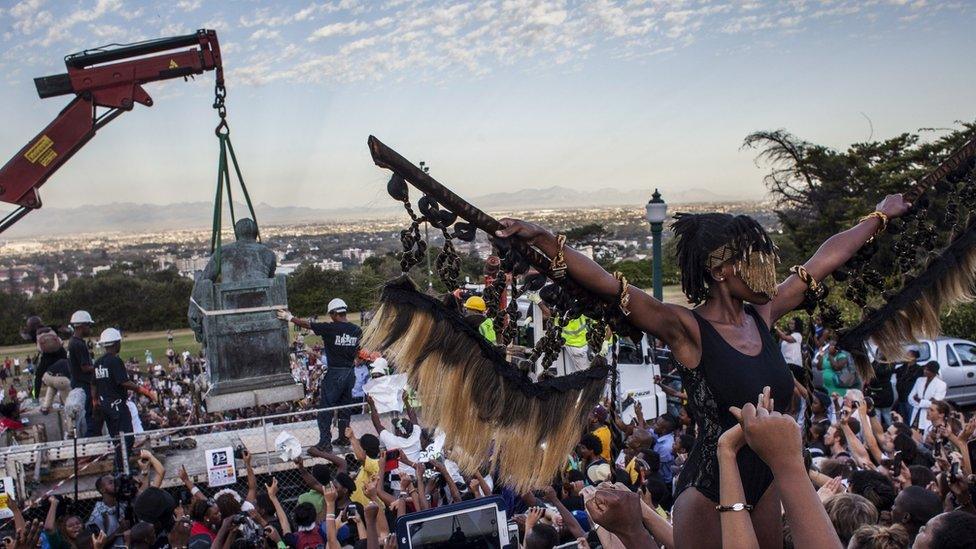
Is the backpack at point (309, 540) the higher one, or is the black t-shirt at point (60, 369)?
the black t-shirt at point (60, 369)

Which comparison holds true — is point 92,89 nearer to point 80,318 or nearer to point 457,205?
point 80,318

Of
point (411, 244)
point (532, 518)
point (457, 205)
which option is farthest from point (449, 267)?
point (532, 518)

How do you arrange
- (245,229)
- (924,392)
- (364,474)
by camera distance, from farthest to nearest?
(245,229)
(924,392)
(364,474)

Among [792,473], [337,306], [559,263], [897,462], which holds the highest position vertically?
[559,263]

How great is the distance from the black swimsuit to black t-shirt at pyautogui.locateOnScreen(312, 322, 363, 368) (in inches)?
276

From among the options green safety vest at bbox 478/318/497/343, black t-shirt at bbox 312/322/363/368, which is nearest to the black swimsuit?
green safety vest at bbox 478/318/497/343

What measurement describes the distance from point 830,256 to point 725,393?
96 centimetres

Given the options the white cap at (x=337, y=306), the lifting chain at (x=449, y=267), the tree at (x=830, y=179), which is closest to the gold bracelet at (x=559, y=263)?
the lifting chain at (x=449, y=267)

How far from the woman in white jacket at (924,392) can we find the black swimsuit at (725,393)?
803cm

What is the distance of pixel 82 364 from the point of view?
363 inches

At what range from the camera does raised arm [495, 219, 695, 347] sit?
8.11 ft

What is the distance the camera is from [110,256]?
108250mm

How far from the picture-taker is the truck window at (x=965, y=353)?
1275 centimetres

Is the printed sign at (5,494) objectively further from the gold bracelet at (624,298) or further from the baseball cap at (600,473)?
the gold bracelet at (624,298)
